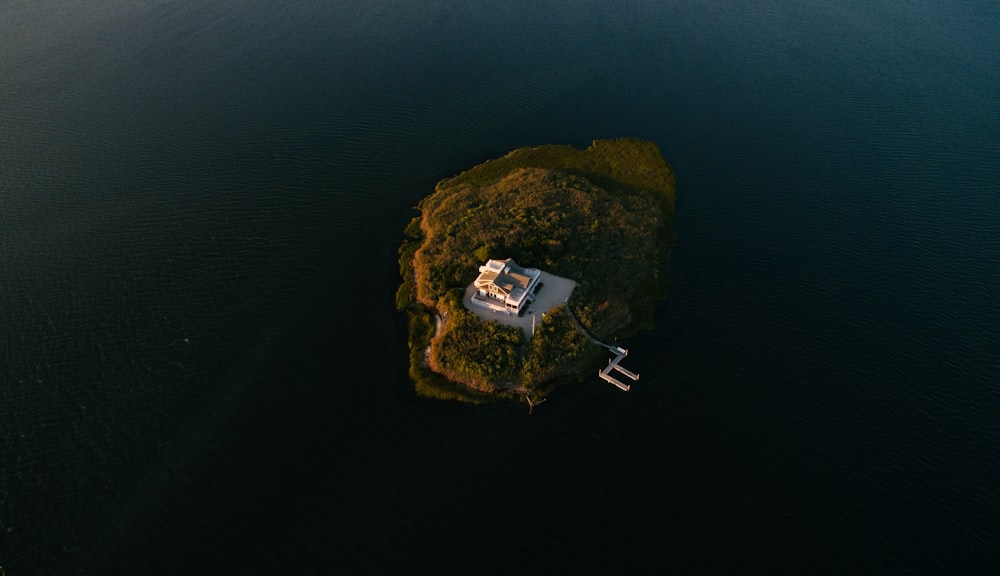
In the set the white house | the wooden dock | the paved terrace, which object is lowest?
the wooden dock

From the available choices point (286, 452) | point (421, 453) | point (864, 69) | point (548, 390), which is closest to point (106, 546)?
point (286, 452)

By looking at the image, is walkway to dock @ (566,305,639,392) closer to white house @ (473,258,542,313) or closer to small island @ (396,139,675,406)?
small island @ (396,139,675,406)

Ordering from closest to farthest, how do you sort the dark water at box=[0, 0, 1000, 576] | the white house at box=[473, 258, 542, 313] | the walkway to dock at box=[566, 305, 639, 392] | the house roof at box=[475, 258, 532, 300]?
the dark water at box=[0, 0, 1000, 576] < the walkway to dock at box=[566, 305, 639, 392] < the white house at box=[473, 258, 542, 313] < the house roof at box=[475, 258, 532, 300]

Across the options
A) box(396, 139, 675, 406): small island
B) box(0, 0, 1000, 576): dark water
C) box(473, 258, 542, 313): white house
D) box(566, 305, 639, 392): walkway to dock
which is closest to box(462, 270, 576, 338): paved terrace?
box(396, 139, 675, 406): small island

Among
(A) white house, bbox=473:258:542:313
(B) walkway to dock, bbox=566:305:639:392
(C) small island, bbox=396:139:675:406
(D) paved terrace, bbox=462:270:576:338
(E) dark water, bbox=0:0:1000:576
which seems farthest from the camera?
(A) white house, bbox=473:258:542:313

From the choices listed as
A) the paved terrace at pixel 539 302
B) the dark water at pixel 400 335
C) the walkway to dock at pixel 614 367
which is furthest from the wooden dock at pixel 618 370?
the paved terrace at pixel 539 302

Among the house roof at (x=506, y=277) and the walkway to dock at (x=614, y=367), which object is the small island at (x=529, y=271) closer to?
the house roof at (x=506, y=277)

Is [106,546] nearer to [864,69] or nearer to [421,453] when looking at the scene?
[421,453]
